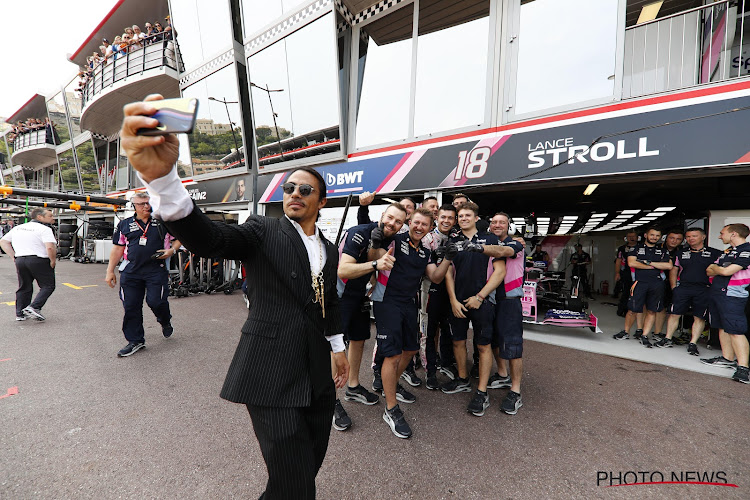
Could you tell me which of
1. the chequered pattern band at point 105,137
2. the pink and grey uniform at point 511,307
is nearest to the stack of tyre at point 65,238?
the chequered pattern band at point 105,137

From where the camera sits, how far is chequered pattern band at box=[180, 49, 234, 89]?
918 centimetres

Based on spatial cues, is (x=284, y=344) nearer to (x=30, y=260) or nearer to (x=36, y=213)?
(x=30, y=260)

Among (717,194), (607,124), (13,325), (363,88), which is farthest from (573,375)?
(13,325)

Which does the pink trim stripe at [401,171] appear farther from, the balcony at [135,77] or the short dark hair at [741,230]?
the balcony at [135,77]

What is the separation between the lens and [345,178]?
24.0ft

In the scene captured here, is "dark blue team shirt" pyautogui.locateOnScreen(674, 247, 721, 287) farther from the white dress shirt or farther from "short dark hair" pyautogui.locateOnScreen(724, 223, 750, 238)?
the white dress shirt

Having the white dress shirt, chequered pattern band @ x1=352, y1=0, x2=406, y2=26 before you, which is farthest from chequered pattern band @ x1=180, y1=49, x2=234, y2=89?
the white dress shirt

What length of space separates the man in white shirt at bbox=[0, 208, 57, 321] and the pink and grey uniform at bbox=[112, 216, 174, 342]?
252 centimetres

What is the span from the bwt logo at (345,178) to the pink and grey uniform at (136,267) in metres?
4.13

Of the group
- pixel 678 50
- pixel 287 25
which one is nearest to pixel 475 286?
pixel 678 50

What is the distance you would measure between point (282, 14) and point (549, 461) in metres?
10.2

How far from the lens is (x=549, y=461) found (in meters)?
2.17

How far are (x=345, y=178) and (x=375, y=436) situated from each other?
5925 mm

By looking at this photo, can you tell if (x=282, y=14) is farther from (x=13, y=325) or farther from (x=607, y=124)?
(x=13, y=325)
